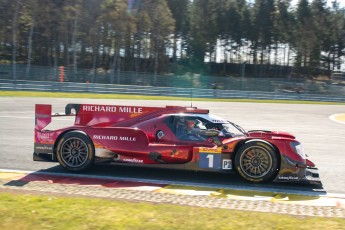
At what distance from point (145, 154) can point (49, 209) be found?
277cm

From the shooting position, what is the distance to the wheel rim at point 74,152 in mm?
7688

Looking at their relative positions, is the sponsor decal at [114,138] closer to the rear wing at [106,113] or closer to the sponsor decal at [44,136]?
the rear wing at [106,113]

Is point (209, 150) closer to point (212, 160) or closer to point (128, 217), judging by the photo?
point (212, 160)

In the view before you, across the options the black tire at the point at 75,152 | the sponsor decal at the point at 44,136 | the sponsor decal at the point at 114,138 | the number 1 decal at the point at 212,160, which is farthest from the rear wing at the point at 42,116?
the number 1 decal at the point at 212,160

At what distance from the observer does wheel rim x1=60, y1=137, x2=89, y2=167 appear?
7688 mm

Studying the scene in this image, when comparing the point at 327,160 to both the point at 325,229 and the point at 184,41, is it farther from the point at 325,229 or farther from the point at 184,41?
the point at 184,41

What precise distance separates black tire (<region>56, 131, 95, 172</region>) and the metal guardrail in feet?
85.4

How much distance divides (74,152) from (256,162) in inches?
121

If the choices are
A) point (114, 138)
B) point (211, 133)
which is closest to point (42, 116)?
point (114, 138)

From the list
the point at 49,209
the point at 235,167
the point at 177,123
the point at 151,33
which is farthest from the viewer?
the point at 151,33

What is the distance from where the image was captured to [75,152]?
7.77m

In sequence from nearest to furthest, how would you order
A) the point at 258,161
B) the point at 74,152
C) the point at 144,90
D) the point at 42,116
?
the point at 258,161 → the point at 74,152 → the point at 42,116 → the point at 144,90

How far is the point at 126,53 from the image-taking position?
58312 mm

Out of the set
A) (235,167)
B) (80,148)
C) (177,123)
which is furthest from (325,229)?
(80,148)
